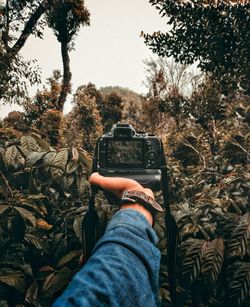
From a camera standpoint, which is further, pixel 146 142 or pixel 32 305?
pixel 32 305

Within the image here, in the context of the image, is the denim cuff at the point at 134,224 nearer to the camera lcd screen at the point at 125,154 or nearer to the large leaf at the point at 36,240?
the camera lcd screen at the point at 125,154

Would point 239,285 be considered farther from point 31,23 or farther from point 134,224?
point 31,23

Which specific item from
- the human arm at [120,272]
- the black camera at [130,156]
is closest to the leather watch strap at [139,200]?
the human arm at [120,272]

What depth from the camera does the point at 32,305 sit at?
1228mm

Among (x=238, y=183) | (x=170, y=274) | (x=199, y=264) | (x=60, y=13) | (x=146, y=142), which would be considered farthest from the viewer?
(x=60, y=13)

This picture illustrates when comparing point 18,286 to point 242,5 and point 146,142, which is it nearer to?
point 146,142

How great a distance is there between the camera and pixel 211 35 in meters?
4.50

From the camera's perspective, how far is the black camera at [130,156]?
0.97 meters

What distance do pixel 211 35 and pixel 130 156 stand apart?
3966mm

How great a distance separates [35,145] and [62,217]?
0.35 metres

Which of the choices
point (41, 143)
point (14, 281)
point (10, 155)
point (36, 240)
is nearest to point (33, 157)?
point (10, 155)

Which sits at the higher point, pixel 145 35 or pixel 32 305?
pixel 145 35

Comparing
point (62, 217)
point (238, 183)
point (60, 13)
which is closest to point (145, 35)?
point (238, 183)

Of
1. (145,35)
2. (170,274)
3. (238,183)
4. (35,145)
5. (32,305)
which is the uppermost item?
(145,35)
